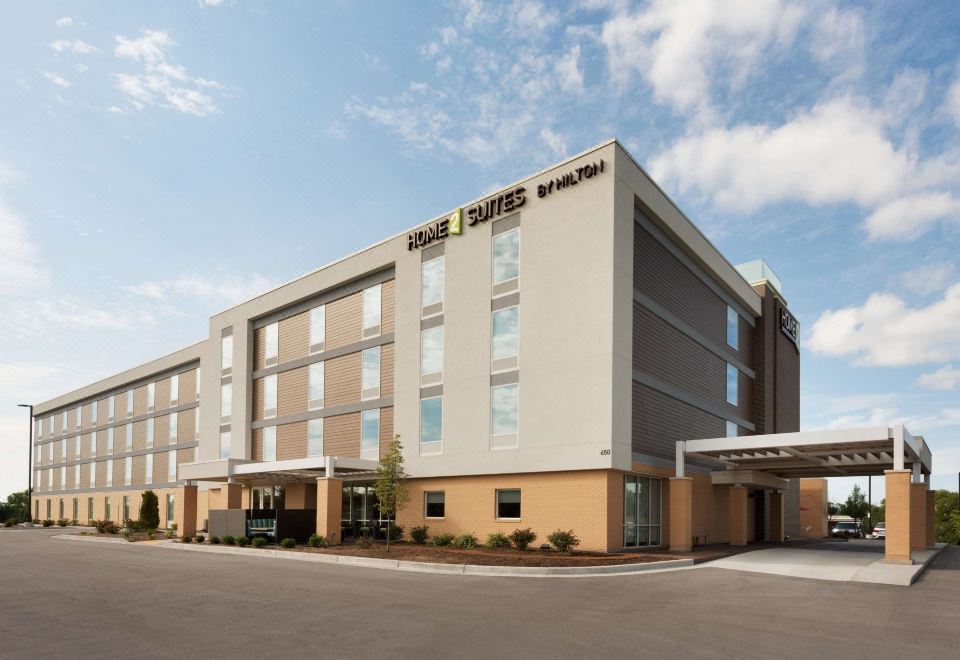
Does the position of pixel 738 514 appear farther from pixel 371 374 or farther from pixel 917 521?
pixel 371 374

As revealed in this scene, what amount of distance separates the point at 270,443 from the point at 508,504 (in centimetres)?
1951

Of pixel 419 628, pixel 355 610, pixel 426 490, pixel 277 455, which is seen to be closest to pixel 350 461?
pixel 426 490

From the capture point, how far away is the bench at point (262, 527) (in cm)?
3269

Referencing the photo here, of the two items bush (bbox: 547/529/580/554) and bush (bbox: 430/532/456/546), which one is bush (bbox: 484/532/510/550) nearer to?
bush (bbox: 547/529/580/554)

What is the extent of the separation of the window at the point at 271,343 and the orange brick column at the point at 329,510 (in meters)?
14.4

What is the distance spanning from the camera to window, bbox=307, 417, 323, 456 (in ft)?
131

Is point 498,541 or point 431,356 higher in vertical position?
point 431,356

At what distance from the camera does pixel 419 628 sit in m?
12.1

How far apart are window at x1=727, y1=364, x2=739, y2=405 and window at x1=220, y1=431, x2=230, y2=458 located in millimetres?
30350

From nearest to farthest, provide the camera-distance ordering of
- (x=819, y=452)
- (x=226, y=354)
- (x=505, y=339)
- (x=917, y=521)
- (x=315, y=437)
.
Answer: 1. (x=819, y=452)
2. (x=505, y=339)
3. (x=917, y=521)
4. (x=315, y=437)
5. (x=226, y=354)

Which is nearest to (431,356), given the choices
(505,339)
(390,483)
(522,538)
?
(505,339)

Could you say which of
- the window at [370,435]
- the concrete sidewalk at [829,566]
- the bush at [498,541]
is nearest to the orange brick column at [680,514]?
the concrete sidewalk at [829,566]

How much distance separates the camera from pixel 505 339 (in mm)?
30906

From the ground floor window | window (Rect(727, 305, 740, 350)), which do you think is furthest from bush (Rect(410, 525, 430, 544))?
window (Rect(727, 305, 740, 350))
